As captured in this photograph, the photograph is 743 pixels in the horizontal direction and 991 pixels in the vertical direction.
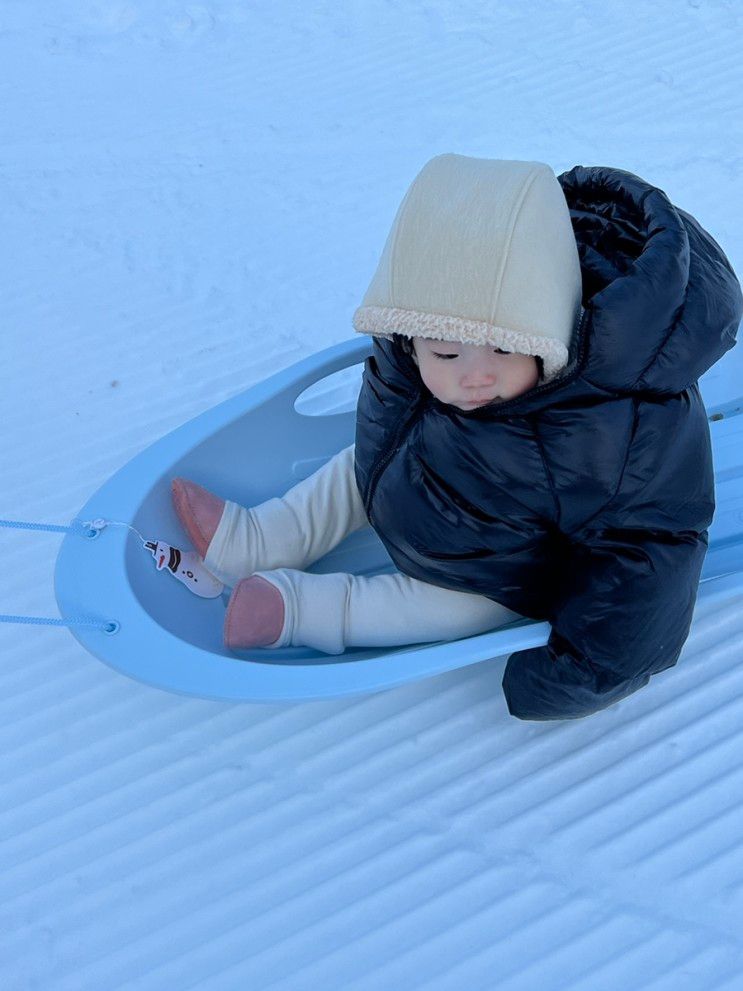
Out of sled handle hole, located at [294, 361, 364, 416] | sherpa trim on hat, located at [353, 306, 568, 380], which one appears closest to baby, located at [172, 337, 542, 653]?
sherpa trim on hat, located at [353, 306, 568, 380]

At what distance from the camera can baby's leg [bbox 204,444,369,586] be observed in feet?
4.42

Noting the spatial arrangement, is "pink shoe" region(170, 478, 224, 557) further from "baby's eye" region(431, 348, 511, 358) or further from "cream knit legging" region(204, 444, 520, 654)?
"baby's eye" region(431, 348, 511, 358)

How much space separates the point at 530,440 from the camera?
105 centimetres

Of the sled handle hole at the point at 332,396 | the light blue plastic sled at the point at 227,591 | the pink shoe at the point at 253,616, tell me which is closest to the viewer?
the light blue plastic sled at the point at 227,591

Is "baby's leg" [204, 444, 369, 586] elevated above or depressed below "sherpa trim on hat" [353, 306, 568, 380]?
below

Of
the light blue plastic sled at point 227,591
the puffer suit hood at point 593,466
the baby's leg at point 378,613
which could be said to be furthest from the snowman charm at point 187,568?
the puffer suit hood at point 593,466

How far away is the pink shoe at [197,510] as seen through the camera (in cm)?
133

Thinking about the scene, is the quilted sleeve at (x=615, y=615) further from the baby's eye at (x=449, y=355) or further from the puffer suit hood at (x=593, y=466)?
the baby's eye at (x=449, y=355)

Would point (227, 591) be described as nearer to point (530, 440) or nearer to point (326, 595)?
point (326, 595)

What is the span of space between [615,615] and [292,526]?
49cm

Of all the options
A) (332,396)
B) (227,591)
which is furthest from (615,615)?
(332,396)

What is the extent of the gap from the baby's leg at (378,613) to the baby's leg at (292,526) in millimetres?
76

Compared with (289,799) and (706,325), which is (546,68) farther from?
(289,799)

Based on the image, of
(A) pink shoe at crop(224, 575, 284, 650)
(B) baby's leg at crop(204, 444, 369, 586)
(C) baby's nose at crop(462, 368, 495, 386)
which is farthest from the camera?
(B) baby's leg at crop(204, 444, 369, 586)
